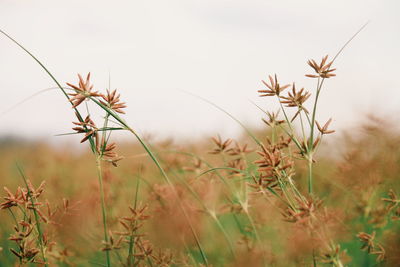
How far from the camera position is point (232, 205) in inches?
76.7

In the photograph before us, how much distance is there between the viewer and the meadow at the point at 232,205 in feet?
4.68

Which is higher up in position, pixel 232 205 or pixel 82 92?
pixel 82 92

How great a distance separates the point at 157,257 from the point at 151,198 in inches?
22.0

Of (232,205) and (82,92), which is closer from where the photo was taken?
(82,92)

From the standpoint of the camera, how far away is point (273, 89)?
4.80 feet

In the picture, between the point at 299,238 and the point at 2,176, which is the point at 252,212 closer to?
the point at 299,238

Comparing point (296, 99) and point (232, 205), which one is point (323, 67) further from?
point (232, 205)

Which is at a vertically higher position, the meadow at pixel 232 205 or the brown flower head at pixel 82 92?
the brown flower head at pixel 82 92

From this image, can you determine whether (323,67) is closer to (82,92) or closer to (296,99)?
(296,99)

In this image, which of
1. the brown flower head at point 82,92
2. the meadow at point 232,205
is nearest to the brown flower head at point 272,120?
the meadow at point 232,205

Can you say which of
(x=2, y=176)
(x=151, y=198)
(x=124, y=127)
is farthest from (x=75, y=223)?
(x=2, y=176)

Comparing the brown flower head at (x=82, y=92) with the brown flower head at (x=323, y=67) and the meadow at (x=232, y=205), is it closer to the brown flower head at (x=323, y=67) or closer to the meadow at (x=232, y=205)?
the meadow at (x=232, y=205)

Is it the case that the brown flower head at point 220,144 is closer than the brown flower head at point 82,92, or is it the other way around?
the brown flower head at point 82,92

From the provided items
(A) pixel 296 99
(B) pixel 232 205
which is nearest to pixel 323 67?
(A) pixel 296 99
